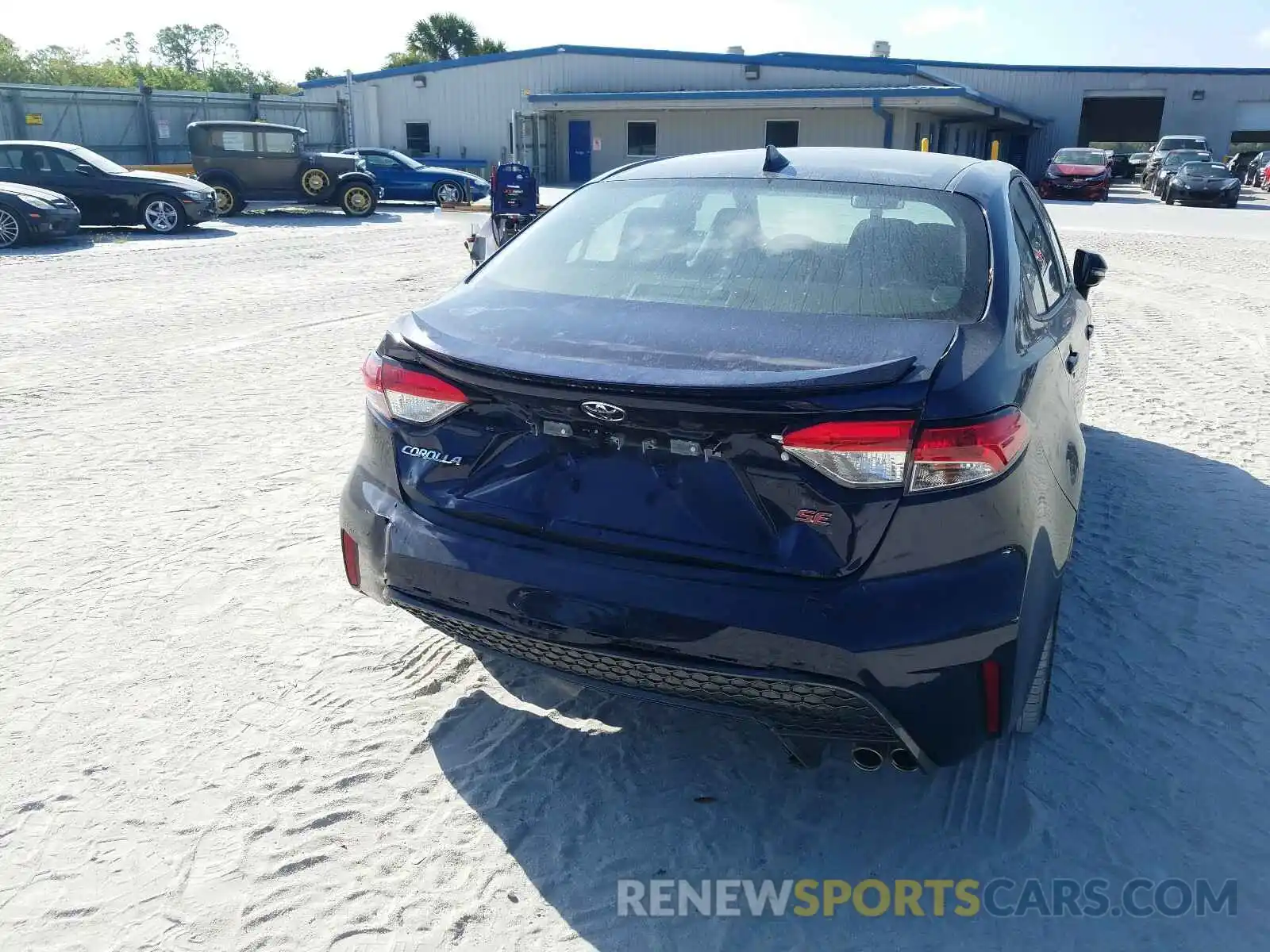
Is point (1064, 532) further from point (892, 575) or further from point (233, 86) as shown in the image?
point (233, 86)

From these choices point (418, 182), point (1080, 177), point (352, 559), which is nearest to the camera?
point (352, 559)

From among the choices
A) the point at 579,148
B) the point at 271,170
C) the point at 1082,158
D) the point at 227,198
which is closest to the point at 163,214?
the point at 227,198

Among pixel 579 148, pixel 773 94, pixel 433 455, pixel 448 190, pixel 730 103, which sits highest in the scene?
pixel 773 94

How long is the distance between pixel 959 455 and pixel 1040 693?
1086 mm

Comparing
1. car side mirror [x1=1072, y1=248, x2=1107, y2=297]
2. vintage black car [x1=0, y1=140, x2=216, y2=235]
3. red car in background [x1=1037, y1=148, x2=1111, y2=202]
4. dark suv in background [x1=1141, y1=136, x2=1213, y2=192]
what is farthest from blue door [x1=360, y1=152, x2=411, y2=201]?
dark suv in background [x1=1141, y1=136, x2=1213, y2=192]

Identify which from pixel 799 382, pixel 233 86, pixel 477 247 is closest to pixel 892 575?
pixel 799 382

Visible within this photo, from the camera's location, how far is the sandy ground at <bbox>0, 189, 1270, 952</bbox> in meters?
2.31

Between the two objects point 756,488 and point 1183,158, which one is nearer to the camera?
point 756,488

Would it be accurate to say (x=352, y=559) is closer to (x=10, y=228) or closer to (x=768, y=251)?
(x=768, y=251)

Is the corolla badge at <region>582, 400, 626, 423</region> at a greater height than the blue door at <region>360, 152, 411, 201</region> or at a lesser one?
greater

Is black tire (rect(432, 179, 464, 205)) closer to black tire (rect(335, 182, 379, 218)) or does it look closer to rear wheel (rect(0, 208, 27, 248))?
black tire (rect(335, 182, 379, 218))

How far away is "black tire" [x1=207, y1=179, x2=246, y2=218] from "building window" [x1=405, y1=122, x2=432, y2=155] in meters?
20.3

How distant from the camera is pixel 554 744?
9.66 ft

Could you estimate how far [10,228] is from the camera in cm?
1423
